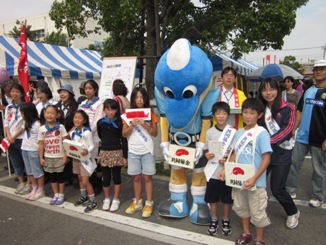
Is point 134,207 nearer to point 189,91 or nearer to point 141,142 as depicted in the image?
point 141,142

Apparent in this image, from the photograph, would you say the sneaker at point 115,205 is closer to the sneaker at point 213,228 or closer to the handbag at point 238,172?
the sneaker at point 213,228

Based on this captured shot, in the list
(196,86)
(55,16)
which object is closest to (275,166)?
(196,86)

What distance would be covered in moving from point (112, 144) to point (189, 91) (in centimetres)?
135

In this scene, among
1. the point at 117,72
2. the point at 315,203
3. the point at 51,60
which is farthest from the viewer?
the point at 51,60

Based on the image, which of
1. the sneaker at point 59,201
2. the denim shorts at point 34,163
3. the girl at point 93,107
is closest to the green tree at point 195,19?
the girl at point 93,107

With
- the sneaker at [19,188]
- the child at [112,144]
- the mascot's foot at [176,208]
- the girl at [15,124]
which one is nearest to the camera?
the mascot's foot at [176,208]

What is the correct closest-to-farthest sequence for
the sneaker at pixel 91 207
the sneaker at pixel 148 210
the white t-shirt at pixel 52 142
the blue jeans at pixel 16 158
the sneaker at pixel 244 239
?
the sneaker at pixel 244 239 < the sneaker at pixel 148 210 < the sneaker at pixel 91 207 < the white t-shirt at pixel 52 142 < the blue jeans at pixel 16 158

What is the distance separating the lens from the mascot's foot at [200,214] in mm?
3266

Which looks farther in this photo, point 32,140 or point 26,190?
point 26,190

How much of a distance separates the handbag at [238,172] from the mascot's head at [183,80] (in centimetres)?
70

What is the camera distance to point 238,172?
2.64 meters

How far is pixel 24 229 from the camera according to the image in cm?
342

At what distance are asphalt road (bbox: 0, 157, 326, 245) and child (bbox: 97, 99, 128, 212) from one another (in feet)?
1.34

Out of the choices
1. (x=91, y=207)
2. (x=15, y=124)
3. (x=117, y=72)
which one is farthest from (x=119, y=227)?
(x=117, y=72)
